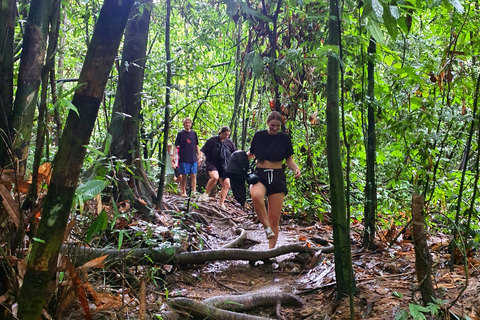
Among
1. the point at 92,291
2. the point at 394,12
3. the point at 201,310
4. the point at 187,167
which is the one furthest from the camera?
the point at 187,167

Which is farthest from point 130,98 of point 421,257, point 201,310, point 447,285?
point 447,285

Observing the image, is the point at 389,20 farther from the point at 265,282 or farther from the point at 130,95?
the point at 130,95

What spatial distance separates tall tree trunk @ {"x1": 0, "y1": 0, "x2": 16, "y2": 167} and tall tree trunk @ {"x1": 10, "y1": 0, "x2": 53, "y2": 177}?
0.22 feet

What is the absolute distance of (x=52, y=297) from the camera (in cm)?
231

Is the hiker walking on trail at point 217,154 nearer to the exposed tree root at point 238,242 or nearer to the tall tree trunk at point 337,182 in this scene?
the exposed tree root at point 238,242

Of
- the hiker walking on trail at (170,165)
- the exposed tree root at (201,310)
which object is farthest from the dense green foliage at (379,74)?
the hiker walking on trail at (170,165)

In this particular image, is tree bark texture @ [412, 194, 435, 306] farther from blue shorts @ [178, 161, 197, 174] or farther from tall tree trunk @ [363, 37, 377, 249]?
blue shorts @ [178, 161, 197, 174]

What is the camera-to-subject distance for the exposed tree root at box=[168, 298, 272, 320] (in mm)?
2934

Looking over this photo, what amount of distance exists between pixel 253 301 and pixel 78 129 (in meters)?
2.58

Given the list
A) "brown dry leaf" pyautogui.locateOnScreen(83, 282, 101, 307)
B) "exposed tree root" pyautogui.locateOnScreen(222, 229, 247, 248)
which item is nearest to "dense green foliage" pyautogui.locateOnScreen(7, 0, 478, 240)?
"brown dry leaf" pyautogui.locateOnScreen(83, 282, 101, 307)

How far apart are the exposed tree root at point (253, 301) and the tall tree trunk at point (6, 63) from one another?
207cm

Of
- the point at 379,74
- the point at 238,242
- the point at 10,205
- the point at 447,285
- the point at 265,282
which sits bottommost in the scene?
the point at 265,282

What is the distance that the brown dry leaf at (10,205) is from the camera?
6.79 feet

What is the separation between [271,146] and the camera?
5430 mm
